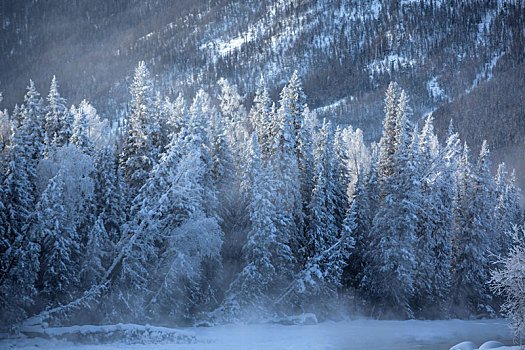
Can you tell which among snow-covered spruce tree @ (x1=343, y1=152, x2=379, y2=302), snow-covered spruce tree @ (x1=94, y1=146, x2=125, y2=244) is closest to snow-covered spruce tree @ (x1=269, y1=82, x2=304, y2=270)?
snow-covered spruce tree @ (x1=343, y1=152, x2=379, y2=302)

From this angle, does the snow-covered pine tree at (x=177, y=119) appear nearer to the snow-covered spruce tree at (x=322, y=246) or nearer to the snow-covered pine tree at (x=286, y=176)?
the snow-covered pine tree at (x=286, y=176)

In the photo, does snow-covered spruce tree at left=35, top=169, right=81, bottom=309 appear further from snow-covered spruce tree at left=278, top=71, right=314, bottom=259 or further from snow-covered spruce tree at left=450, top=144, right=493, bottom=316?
snow-covered spruce tree at left=450, top=144, right=493, bottom=316

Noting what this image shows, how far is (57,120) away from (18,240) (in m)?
11.8

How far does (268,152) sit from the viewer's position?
114 feet

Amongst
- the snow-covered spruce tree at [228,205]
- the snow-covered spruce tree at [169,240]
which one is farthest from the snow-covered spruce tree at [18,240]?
the snow-covered spruce tree at [228,205]

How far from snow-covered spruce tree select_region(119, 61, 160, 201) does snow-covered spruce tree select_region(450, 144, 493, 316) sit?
25.6 meters

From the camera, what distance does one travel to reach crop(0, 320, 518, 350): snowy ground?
22391 mm

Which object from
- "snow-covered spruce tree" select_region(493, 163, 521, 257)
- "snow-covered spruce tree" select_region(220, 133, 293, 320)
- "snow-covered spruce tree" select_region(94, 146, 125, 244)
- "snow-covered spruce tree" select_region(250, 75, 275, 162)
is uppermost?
"snow-covered spruce tree" select_region(250, 75, 275, 162)

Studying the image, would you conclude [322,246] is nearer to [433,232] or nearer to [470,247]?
[433,232]

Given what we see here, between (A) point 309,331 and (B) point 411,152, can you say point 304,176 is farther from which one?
(A) point 309,331

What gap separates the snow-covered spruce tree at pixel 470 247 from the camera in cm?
3962

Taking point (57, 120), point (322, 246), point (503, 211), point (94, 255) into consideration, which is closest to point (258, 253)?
point (322, 246)

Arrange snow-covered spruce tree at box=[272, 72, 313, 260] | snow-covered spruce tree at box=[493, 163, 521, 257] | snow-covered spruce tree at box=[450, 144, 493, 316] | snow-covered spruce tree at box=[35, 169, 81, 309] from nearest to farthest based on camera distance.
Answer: snow-covered spruce tree at box=[35, 169, 81, 309]
snow-covered spruce tree at box=[272, 72, 313, 260]
snow-covered spruce tree at box=[450, 144, 493, 316]
snow-covered spruce tree at box=[493, 163, 521, 257]

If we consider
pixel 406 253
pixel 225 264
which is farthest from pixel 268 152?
pixel 406 253
